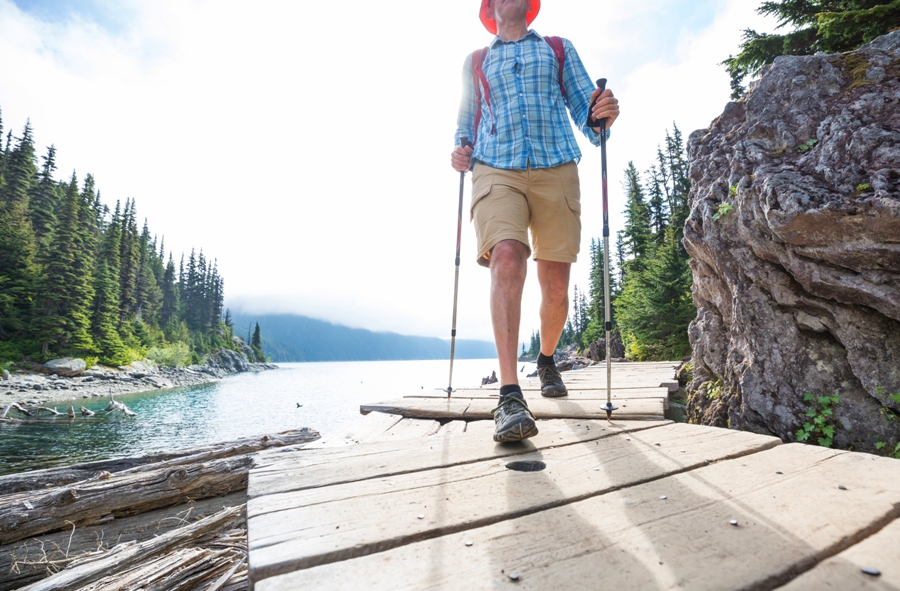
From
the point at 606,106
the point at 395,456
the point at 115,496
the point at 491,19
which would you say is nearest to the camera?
the point at 395,456

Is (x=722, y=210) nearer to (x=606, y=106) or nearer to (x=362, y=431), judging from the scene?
(x=606, y=106)

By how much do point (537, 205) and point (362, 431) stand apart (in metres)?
2.26

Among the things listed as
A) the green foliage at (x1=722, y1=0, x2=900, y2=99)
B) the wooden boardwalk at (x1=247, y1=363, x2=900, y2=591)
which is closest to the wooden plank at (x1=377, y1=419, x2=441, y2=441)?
the wooden boardwalk at (x1=247, y1=363, x2=900, y2=591)

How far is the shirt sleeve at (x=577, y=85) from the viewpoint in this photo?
3717 millimetres

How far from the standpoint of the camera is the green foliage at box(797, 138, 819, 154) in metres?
2.90

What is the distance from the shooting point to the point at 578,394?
3797mm

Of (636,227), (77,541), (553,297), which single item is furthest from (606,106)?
(636,227)

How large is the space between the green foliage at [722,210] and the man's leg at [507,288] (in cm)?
160

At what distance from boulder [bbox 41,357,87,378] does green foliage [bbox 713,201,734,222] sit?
52.3m

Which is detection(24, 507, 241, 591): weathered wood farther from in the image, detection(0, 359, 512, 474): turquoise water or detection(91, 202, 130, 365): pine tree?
detection(91, 202, 130, 365): pine tree

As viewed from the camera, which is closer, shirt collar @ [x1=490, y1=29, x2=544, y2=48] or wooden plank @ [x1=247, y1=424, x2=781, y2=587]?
wooden plank @ [x1=247, y1=424, x2=781, y2=587]

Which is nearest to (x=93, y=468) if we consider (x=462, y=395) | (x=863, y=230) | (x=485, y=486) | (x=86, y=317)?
(x=462, y=395)

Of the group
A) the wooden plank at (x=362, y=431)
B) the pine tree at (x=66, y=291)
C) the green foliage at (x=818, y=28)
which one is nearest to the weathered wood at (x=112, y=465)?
the wooden plank at (x=362, y=431)

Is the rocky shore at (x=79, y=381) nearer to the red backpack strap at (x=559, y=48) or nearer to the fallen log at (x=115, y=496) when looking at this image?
the fallen log at (x=115, y=496)
